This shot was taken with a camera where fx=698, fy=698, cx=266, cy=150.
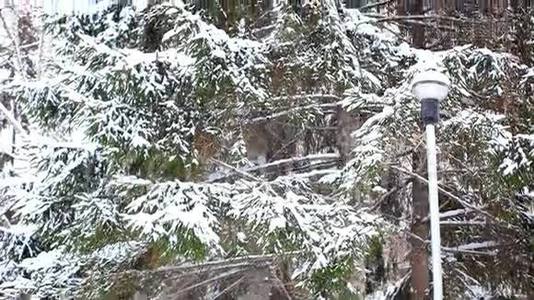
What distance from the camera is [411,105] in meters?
5.77

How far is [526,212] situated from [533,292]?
2.79 ft

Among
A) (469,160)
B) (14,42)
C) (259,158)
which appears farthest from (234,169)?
(14,42)

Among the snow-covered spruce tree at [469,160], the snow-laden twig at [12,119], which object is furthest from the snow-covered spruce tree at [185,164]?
the snow-laden twig at [12,119]

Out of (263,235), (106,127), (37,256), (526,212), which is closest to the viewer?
(263,235)

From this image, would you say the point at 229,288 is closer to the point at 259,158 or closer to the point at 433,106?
the point at 259,158

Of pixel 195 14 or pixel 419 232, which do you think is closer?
pixel 195 14

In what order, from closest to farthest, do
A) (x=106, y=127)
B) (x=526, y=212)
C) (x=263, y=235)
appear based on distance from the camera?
(x=263, y=235), (x=106, y=127), (x=526, y=212)

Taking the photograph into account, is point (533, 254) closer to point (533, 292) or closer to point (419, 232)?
point (533, 292)

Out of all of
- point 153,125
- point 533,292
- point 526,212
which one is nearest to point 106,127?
point 153,125

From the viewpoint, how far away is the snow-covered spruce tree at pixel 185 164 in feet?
18.3

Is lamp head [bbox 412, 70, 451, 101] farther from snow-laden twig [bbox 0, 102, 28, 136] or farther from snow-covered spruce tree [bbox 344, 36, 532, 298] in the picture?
snow-laden twig [bbox 0, 102, 28, 136]

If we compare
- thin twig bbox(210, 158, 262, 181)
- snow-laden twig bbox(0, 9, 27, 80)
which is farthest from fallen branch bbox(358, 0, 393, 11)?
snow-laden twig bbox(0, 9, 27, 80)

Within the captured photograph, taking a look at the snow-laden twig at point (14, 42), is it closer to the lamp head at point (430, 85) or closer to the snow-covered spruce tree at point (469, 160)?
the snow-covered spruce tree at point (469, 160)

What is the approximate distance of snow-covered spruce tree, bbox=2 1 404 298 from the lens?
220 inches
